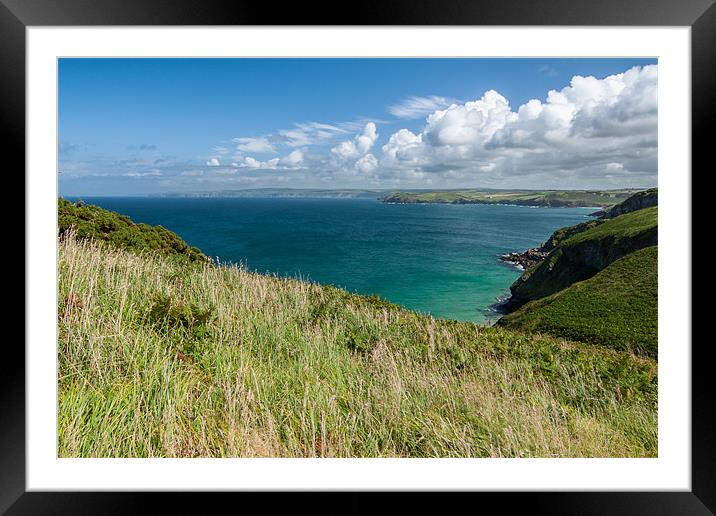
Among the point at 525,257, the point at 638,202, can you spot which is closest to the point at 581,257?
the point at 638,202

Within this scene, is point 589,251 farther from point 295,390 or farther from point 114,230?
point 295,390

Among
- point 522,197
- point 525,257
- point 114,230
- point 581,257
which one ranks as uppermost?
point 522,197

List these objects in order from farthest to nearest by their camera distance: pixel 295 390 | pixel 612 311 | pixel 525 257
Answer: pixel 525 257 → pixel 612 311 → pixel 295 390
